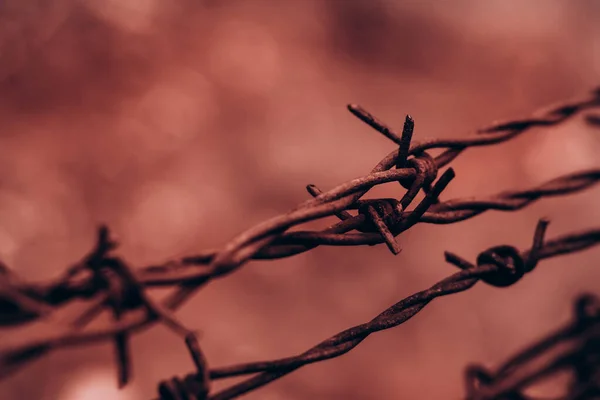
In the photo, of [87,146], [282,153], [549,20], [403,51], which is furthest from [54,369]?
[549,20]

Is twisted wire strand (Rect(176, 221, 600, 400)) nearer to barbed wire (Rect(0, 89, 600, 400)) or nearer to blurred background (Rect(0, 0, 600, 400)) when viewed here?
barbed wire (Rect(0, 89, 600, 400))

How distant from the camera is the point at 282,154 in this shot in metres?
2.19

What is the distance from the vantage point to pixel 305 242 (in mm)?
653

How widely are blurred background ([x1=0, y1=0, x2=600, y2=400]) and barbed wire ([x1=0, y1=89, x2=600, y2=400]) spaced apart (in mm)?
1002

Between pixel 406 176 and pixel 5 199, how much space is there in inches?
74.0

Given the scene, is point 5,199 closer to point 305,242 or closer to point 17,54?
point 17,54

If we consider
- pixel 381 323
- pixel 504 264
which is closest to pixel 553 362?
pixel 504 264

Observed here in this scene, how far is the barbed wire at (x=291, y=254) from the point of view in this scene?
50 centimetres

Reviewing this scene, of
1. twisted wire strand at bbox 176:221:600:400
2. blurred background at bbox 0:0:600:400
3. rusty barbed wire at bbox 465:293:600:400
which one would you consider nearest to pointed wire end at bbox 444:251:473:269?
twisted wire strand at bbox 176:221:600:400

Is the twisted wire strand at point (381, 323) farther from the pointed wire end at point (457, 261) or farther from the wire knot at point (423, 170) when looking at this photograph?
the wire knot at point (423, 170)

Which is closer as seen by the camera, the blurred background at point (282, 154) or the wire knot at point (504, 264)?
the wire knot at point (504, 264)

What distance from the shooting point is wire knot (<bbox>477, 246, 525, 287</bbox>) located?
0.79 metres

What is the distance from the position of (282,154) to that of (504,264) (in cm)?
148

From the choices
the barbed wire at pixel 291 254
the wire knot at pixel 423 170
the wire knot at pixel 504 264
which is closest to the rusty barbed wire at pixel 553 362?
the barbed wire at pixel 291 254
